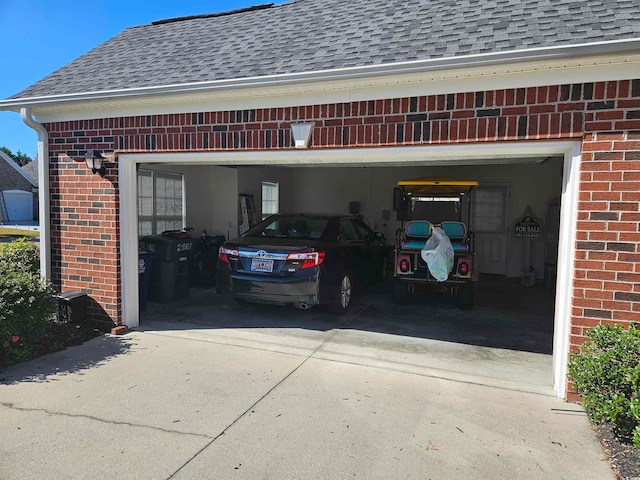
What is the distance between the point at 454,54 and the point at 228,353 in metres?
3.79

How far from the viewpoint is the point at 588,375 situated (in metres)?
3.24

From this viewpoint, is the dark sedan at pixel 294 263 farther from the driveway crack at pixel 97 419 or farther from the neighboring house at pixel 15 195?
the neighboring house at pixel 15 195

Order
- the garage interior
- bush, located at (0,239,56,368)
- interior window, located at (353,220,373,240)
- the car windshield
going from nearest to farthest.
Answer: bush, located at (0,239,56,368) < the garage interior < the car windshield < interior window, located at (353,220,373,240)

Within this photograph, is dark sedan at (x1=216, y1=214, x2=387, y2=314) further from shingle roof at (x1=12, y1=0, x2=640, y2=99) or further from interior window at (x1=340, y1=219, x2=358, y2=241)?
shingle roof at (x1=12, y1=0, x2=640, y2=99)

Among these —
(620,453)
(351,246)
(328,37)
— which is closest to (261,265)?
(351,246)

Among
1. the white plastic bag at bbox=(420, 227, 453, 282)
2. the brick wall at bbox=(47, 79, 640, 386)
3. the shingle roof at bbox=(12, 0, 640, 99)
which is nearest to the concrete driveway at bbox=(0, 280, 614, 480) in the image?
the brick wall at bbox=(47, 79, 640, 386)

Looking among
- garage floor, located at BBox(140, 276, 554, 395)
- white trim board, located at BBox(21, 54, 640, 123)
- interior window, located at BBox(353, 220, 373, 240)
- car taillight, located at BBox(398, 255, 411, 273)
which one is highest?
white trim board, located at BBox(21, 54, 640, 123)

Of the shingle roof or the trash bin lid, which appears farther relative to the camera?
the trash bin lid

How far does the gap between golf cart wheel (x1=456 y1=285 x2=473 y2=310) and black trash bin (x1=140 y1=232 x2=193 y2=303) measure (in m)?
4.71

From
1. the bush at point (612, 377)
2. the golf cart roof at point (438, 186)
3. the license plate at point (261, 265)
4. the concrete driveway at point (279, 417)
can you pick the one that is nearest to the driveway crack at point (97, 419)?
the concrete driveway at point (279, 417)

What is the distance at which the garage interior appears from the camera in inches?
201

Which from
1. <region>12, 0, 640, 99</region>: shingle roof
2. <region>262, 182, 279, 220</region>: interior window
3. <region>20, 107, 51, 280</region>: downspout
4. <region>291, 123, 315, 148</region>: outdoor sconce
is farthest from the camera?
<region>262, 182, 279, 220</region>: interior window

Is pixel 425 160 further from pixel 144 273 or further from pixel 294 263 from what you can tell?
pixel 144 273

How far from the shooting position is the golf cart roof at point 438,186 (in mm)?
7629
